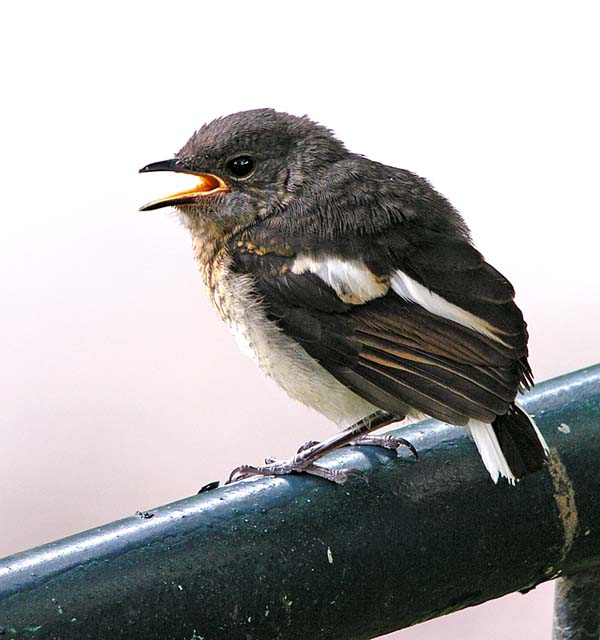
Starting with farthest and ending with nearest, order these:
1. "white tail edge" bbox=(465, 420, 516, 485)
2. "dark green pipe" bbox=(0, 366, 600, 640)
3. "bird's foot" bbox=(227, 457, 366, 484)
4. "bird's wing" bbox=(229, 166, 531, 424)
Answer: "bird's wing" bbox=(229, 166, 531, 424), "bird's foot" bbox=(227, 457, 366, 484), "white tail edge" bbox=(465, 420, 516, 485), "dark green pipe" bbox=(0, 366, 600, 640)

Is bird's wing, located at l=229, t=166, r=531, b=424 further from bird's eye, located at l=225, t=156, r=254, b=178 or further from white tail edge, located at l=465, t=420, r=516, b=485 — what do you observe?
bird's eye, located at l=225, t=156, r=254, b=178

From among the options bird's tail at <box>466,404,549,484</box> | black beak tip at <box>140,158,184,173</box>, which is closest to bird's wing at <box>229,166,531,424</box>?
bird's tail at <box>466,404,549,484</box>

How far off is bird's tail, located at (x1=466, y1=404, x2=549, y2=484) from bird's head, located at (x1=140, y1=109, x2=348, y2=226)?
118cm

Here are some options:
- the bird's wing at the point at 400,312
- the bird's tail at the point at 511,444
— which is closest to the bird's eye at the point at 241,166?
the bird's wing at the point at 400,312

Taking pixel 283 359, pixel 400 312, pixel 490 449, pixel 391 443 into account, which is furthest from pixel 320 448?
pixel 490 449

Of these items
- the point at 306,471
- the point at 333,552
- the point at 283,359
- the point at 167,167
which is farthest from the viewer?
the point at 167,167

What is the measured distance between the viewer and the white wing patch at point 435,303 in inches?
142

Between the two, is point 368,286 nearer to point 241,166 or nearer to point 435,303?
point 435,303

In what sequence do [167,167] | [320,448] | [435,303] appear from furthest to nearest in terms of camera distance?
[167,167] → [320,448] → [435,303]

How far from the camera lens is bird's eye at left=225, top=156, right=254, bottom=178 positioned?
4297 millimetres

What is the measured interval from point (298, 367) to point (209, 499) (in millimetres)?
1223

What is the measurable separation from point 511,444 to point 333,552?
0.52 meters

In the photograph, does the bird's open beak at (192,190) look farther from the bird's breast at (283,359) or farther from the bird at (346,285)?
the bird's breast at (283,359)

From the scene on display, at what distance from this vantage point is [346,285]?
377 cm
